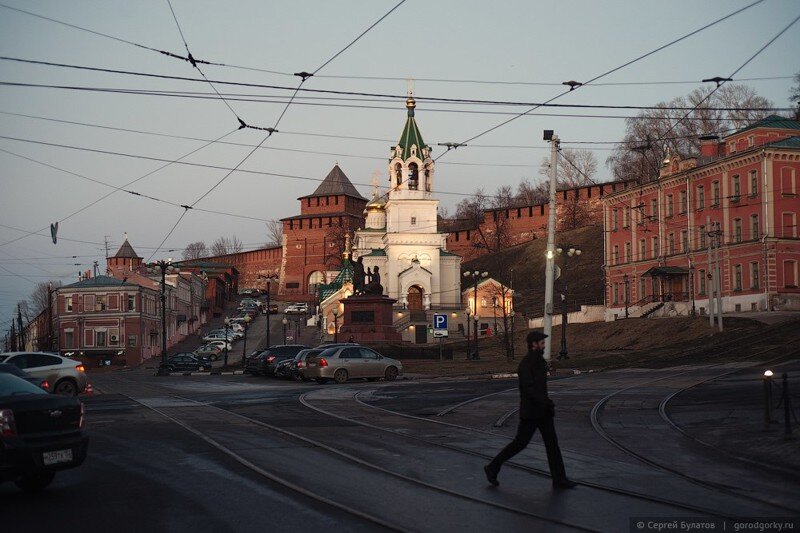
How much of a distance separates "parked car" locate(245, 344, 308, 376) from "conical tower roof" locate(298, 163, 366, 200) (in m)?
111

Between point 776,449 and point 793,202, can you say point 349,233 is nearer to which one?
point 793,202

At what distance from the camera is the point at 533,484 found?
1219 centimetres

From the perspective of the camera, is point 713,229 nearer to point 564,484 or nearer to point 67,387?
point 67,387

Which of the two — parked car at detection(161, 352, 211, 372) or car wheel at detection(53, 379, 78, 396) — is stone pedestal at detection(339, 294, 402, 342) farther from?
car wheel at detection(53, 379, 78, 396)

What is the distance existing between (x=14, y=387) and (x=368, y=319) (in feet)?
178

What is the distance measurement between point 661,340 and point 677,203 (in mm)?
19626

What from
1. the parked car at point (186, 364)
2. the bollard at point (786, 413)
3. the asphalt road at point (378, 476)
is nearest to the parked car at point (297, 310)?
the parked car at point (186, 364)

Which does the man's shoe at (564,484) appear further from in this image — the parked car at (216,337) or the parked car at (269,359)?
the parked car at (216,337)

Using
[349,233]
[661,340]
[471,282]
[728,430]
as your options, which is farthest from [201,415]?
[349,233]

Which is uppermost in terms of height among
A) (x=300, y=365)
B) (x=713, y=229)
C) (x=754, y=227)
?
(x=713, y=229)

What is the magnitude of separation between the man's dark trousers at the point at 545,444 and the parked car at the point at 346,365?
81.6 ft

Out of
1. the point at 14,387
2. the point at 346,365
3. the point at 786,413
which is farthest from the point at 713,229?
the point at 14,387

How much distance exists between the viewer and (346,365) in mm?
37000

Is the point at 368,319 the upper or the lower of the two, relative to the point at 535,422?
upper
